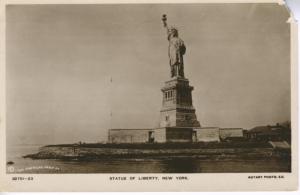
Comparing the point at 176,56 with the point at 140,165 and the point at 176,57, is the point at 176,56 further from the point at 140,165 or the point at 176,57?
the point at 140,165

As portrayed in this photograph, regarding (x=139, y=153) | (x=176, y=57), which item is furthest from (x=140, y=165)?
(x=176, y=57)

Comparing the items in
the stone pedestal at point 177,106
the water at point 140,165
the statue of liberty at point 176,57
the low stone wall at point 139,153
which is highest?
the statue of liberty at point 176,57

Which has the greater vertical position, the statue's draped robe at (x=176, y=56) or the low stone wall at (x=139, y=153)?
the statue's draped robe at (x=176, y=56)

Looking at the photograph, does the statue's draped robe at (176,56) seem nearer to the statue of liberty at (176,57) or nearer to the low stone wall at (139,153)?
the statue of liberty at (176,57)

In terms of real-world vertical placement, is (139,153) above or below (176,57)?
below

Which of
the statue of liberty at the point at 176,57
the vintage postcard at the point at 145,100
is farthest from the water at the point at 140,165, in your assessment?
the statue of liberty at the point at 176,57

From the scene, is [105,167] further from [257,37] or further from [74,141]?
[257,37]

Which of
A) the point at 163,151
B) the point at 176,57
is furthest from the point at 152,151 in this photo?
the point at 176,57

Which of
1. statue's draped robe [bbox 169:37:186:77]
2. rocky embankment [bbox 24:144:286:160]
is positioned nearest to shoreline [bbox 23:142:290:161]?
rocky embankment [bbox 24:144:286:160]

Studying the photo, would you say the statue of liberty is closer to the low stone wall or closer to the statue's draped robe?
the statue's draped robe
